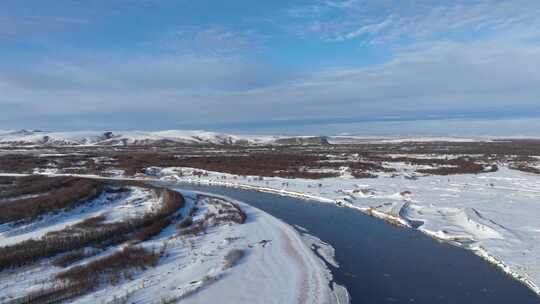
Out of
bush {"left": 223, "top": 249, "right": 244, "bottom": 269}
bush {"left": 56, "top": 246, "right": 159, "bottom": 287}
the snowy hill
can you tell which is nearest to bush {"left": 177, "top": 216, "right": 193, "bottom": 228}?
bush {"left": 56, "top": 246, "right": 159, "bottom": 287}

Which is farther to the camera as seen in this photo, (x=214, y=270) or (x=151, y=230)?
(x=151, y=230)

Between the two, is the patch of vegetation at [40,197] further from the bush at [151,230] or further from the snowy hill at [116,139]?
the snowy hill at [116,139]

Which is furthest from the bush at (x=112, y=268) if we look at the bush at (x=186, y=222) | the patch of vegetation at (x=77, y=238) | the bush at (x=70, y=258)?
the bush at (x=186, y=222)

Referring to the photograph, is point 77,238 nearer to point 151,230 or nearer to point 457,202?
point 151,230

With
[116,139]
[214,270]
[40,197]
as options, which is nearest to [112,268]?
[214,270]

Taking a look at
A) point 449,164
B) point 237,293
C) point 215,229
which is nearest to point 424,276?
point 237,293
